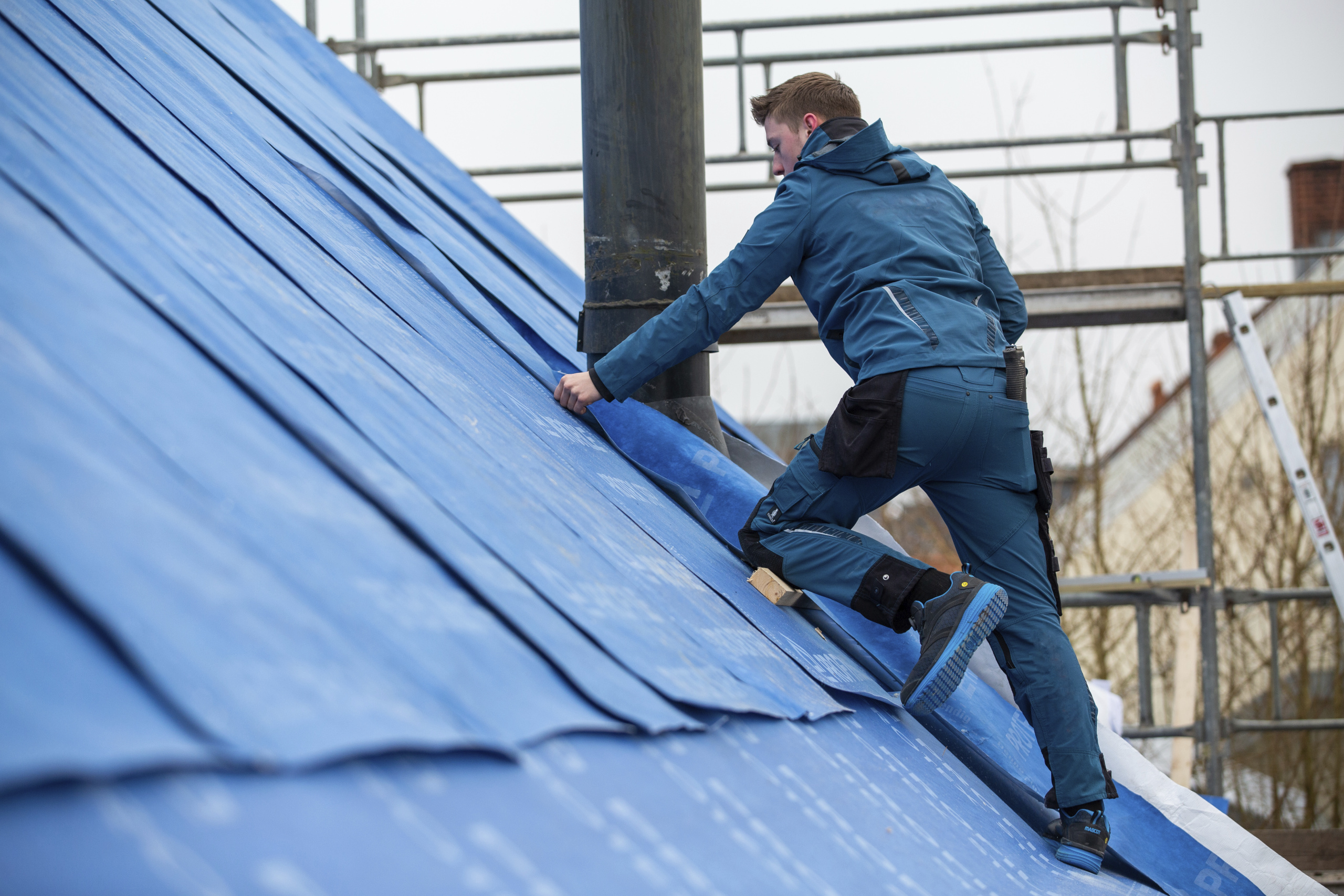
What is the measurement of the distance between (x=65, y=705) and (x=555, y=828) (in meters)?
0.47

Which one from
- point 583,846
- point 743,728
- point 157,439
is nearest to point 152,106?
point 157,439

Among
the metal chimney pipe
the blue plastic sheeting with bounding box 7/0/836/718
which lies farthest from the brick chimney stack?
the blue plastic sheeting with bounding box 7/0/836/718

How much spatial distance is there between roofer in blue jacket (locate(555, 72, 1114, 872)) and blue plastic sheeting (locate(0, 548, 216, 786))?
Answer: 5.35ft

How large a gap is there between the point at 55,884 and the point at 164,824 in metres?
0.08

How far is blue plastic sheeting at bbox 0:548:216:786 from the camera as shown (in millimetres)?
730

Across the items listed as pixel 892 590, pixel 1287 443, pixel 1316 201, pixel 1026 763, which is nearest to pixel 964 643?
pixel 892 590

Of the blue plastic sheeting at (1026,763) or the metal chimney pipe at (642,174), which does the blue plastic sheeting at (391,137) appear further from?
the blue plastic sheeting at (1026,763)

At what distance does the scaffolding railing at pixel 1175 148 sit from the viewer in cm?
500

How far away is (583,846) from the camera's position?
1.10 m

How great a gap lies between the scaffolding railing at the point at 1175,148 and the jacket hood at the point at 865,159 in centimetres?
287

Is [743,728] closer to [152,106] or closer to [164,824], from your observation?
[164,824]

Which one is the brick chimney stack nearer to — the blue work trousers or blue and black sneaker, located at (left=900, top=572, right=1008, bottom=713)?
the blue work trousers

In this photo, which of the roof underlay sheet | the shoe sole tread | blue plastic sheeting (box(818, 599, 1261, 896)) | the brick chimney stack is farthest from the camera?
the brick chimney stack

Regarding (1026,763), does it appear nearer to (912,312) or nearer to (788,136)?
(912,312)
